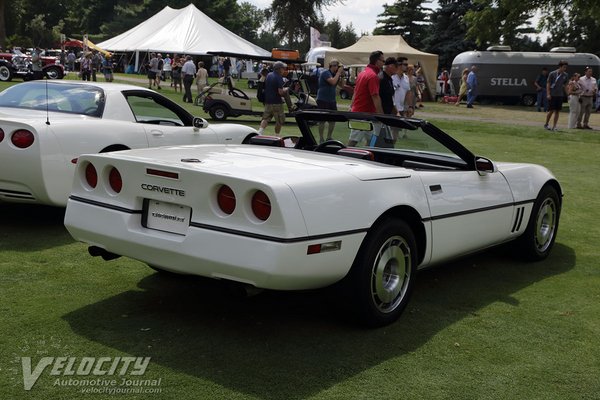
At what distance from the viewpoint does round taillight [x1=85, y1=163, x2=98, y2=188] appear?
459cm

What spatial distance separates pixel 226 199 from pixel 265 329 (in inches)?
35.3

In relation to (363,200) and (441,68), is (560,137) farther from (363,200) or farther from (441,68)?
(441,68)

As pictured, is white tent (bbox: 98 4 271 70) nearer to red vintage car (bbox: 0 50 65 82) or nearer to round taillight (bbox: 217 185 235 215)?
red vintage car (bbox: 0 50 65 82)

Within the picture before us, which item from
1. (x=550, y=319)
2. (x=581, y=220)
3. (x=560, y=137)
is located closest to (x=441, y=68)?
(x=560, y=137)

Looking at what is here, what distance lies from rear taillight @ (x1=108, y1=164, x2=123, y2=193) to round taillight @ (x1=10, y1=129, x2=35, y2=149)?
2208 millimetres

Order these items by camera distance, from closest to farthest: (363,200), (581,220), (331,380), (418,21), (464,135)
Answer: (331,380), (363,200), (581,220), (464,135), (418,21)

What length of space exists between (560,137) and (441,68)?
35.4 metres

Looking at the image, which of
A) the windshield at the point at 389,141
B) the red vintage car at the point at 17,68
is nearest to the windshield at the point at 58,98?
the windshield at the point at 389,141

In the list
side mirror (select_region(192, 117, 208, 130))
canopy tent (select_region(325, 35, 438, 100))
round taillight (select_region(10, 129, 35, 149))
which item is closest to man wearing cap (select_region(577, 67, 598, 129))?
canopy tent (select_region(325, 35, 438, 100))

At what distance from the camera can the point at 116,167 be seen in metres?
4.38

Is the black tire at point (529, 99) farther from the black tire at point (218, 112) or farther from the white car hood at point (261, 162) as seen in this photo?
the white car hood at point (261, 162)

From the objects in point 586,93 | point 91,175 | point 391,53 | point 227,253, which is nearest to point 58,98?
point 91,175

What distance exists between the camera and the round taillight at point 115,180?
4.43m

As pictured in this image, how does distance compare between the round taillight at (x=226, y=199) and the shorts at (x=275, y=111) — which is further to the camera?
the shorts at (x=275, y=111)
